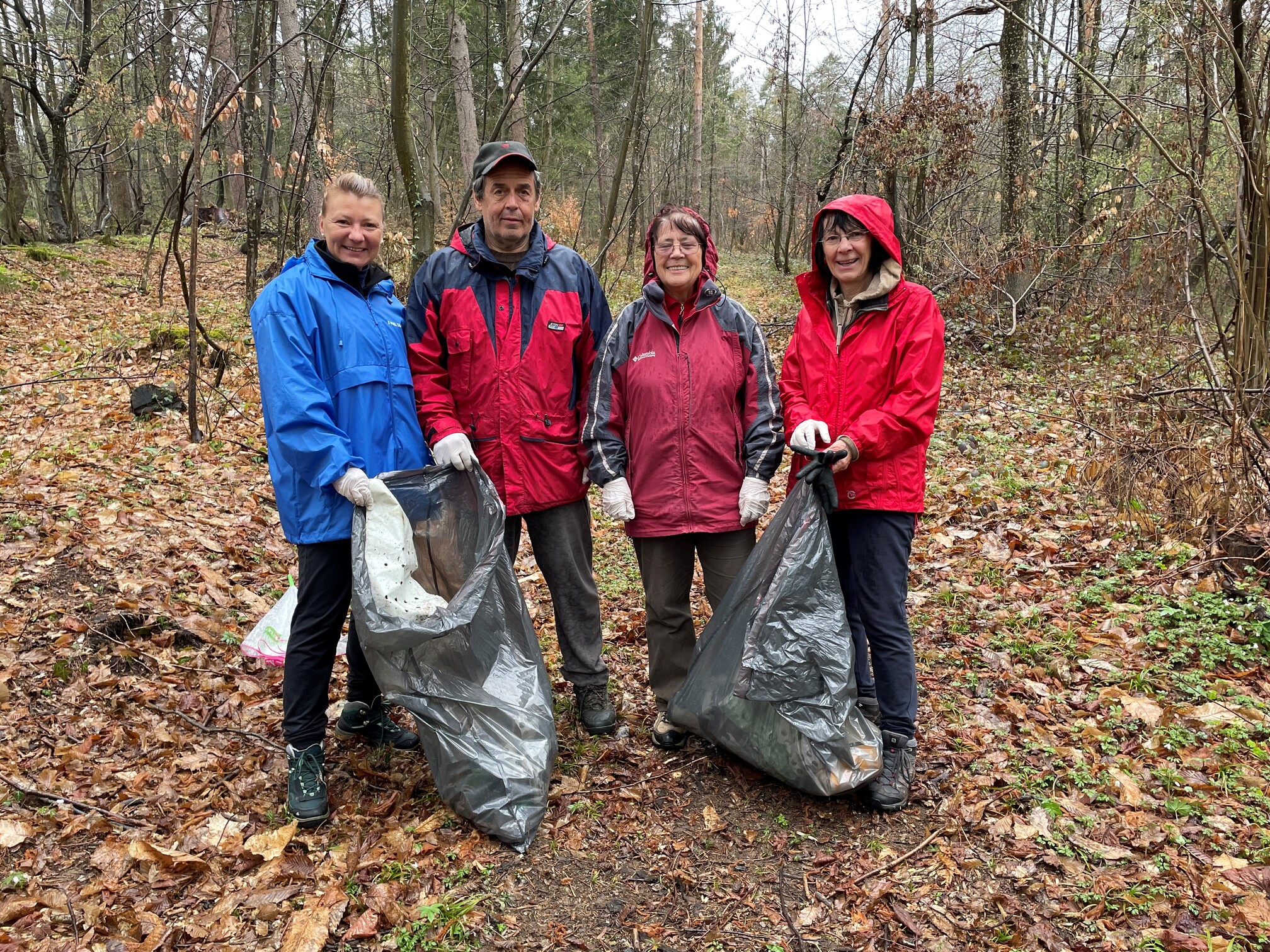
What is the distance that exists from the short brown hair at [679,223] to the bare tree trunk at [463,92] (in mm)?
7740

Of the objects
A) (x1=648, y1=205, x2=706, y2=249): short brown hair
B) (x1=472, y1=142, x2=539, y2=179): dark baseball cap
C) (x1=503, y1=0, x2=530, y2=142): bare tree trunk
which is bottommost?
(x1=648, y1=205, x2=706, y2=249): short brown hair

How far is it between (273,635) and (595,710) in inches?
60.4

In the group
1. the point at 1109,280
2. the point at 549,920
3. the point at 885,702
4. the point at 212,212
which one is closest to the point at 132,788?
the point at 549,920

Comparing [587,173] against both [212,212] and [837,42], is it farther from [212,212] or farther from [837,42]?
[837,42]

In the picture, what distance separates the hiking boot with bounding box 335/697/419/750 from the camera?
3.03 m

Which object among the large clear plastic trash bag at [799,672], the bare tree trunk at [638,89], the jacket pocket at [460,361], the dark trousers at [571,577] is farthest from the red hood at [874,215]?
the bare tree trunk at [638,89]

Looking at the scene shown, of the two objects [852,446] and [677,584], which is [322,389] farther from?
[852,446]

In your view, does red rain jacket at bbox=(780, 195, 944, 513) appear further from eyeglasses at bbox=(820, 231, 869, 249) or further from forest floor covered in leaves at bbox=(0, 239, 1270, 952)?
forest floor covered in leaves at bbox=(0, 239, 1270, 952)

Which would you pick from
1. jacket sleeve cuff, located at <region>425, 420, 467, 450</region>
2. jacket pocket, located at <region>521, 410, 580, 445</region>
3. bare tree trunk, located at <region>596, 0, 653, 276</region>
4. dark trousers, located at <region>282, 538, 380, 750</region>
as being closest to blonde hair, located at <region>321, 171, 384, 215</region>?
jacket sleeve cuff, located at <region>425, 420, 467, 450</region>

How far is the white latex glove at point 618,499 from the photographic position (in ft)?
9.34

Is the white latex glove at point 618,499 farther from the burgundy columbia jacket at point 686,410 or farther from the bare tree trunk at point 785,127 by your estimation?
the bare tree trunk at point 785,127

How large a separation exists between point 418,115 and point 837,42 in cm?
867

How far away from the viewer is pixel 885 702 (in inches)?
107

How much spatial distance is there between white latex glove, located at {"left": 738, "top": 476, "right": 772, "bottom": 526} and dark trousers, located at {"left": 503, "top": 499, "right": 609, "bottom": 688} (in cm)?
59
